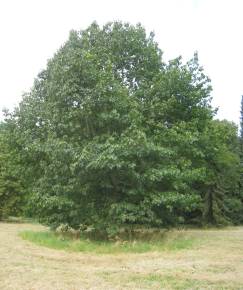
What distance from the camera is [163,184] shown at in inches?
854

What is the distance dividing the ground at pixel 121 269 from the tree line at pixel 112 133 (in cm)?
345

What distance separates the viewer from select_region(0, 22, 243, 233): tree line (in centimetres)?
2022

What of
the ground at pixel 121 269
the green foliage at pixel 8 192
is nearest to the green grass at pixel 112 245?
the ground at pixel 121 269

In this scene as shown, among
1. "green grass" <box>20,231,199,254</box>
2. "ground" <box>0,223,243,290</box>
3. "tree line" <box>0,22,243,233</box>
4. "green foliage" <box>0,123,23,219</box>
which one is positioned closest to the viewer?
"ground" <box>0,223,243,290</box>

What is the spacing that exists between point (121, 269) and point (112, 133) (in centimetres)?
875

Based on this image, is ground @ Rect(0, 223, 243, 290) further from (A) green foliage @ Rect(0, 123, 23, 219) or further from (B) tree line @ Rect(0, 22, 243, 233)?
(A) green foliage @ Rect(0, 123, 23, 219)

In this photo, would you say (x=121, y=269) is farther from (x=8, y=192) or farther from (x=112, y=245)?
(x=8, y=192)

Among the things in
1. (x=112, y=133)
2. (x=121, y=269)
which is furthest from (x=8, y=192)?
(x=121, y=269)

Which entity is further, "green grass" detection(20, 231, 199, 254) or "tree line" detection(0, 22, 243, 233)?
"tree line" detection(0, 22, 243, 233)

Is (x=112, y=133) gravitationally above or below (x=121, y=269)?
above

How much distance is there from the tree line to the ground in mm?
3445

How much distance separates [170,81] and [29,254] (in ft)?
32.5

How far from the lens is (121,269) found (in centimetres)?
1331

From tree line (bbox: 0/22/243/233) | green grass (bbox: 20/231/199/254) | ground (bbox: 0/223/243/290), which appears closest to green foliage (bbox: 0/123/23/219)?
tree line (bbox: 0/22/243/233)
